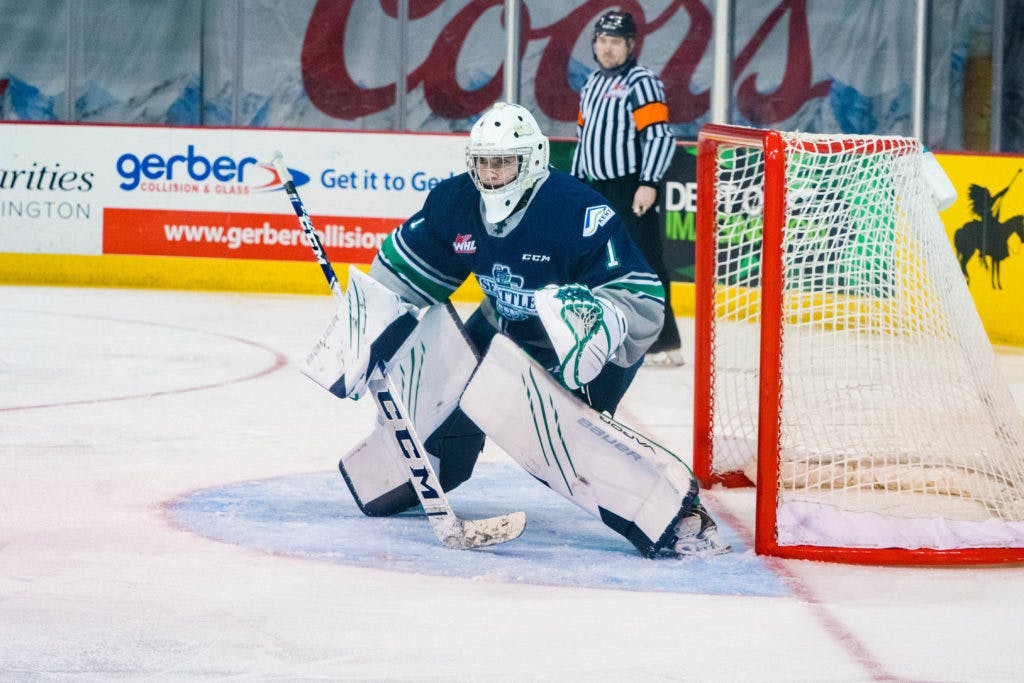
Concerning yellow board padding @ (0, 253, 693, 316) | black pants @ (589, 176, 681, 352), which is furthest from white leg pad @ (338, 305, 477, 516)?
yellow board padding @ (0, 253, 693, 316)

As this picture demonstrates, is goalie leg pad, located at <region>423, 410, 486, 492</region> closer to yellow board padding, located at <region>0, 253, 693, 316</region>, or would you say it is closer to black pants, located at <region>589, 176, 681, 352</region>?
black pants, located at <region>589, 176, 681, 352</region>

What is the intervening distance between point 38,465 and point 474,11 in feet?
24.3

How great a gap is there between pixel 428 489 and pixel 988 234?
170 inches

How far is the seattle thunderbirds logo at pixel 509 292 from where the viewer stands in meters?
3.00

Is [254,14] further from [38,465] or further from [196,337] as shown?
[38,465]

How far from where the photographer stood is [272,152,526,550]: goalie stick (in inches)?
114

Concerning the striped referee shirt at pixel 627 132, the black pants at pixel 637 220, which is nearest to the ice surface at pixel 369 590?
the black pants at pixel 637 220

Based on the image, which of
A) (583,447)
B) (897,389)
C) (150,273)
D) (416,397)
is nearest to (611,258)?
(583,447)

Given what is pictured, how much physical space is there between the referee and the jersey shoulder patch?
2507mm

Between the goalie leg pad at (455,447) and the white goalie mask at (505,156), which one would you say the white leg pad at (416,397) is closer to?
the goalie leg pad at (455,447)

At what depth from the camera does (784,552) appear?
9.43ft

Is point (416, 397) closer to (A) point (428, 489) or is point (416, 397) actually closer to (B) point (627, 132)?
(A) point (428, 489)

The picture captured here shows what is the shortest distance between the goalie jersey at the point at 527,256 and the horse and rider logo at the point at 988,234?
3.99 m

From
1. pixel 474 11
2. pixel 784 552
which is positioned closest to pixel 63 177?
pixel 474 11
